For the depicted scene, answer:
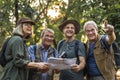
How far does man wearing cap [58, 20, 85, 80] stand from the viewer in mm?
4816

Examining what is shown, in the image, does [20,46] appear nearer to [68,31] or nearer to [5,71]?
[5,71]

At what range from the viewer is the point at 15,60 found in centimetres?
422

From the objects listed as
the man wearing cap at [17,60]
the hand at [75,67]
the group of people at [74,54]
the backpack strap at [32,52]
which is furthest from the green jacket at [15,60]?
the hand at [75,67]

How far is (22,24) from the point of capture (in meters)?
4.55

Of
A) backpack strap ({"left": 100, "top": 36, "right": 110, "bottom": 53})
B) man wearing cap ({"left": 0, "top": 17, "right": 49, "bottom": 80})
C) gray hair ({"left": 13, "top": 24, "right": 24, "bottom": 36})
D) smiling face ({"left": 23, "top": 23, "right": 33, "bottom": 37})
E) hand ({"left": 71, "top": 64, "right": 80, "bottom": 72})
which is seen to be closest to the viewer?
man wearing cap ({"left": 0, "top": 17, "right": 49, "bottom": 80})

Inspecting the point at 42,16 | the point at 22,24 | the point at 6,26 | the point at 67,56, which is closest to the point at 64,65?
the point at 67,56

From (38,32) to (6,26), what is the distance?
143 centimetres

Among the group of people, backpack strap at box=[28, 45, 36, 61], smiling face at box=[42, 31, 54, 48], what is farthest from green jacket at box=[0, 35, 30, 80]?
smiling face at box=[42, 31, 54, 48]

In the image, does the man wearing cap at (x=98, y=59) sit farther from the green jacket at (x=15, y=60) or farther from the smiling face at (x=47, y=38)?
the green jacket at (x=15, y=60)

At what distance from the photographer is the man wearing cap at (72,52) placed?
4.82 metres

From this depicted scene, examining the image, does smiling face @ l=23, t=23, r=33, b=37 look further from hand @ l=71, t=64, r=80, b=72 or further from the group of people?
hand @ l=71, t=64, r=80, b=72

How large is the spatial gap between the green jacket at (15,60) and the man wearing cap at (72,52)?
0.85 metres

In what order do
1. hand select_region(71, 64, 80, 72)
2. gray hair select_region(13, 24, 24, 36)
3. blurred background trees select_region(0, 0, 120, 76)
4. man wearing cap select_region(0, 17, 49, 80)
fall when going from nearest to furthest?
man wearing cap select_region(0, 17, 49, 80)
gray hair select_region(13, 24, 24, 36)
hand select_region(71, 64, 80, 72)
blurred background trees select_region(0, 0, 120, 76)

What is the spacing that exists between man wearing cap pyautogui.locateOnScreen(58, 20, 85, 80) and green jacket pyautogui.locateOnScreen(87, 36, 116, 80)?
0.25 m
